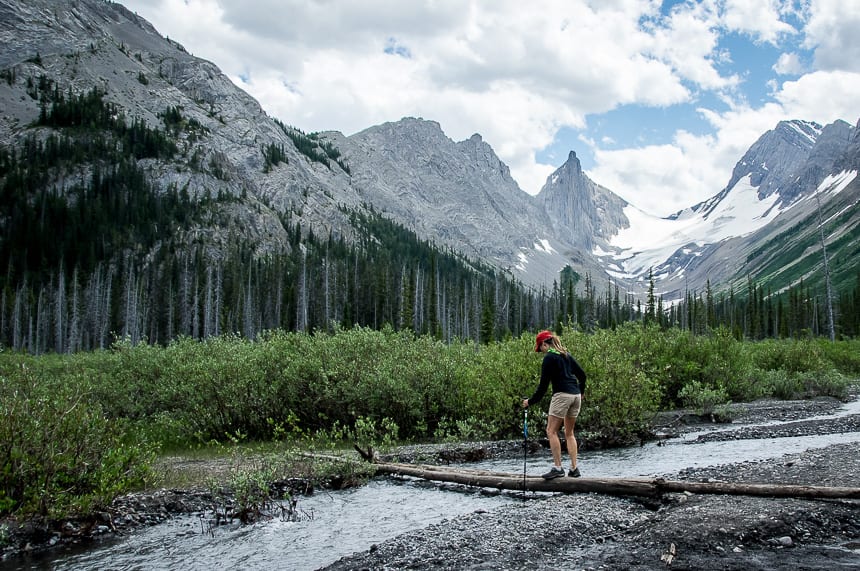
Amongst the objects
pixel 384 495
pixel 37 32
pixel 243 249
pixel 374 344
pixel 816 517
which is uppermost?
pixel 37 32

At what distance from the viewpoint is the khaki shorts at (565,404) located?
513 inches

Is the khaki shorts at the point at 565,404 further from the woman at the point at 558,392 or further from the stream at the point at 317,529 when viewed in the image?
the stream at the point at 317,529

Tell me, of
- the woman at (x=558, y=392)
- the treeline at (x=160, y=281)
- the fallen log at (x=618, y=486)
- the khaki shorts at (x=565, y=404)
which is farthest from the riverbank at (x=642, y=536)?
the treeline at (x=160, y=281)

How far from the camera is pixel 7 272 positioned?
4449 inches

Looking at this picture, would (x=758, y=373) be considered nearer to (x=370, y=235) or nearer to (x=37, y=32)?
(x=370, y=235)

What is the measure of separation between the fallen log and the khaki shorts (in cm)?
150

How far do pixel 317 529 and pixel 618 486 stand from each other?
254 inches

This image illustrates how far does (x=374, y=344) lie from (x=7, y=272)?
117m

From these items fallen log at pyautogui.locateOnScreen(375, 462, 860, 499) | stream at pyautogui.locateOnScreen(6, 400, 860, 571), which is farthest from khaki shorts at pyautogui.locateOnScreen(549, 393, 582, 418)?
stream at pyautogui.locateOnScreen(6, 400, 860, 571)

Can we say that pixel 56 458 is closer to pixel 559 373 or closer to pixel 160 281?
pixel 559 373

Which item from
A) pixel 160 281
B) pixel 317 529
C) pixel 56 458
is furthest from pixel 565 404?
pixel 160 281

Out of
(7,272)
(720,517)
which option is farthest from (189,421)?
(7,272)

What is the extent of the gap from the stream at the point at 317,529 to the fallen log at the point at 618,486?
0.35m

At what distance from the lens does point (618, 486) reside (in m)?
12.6
